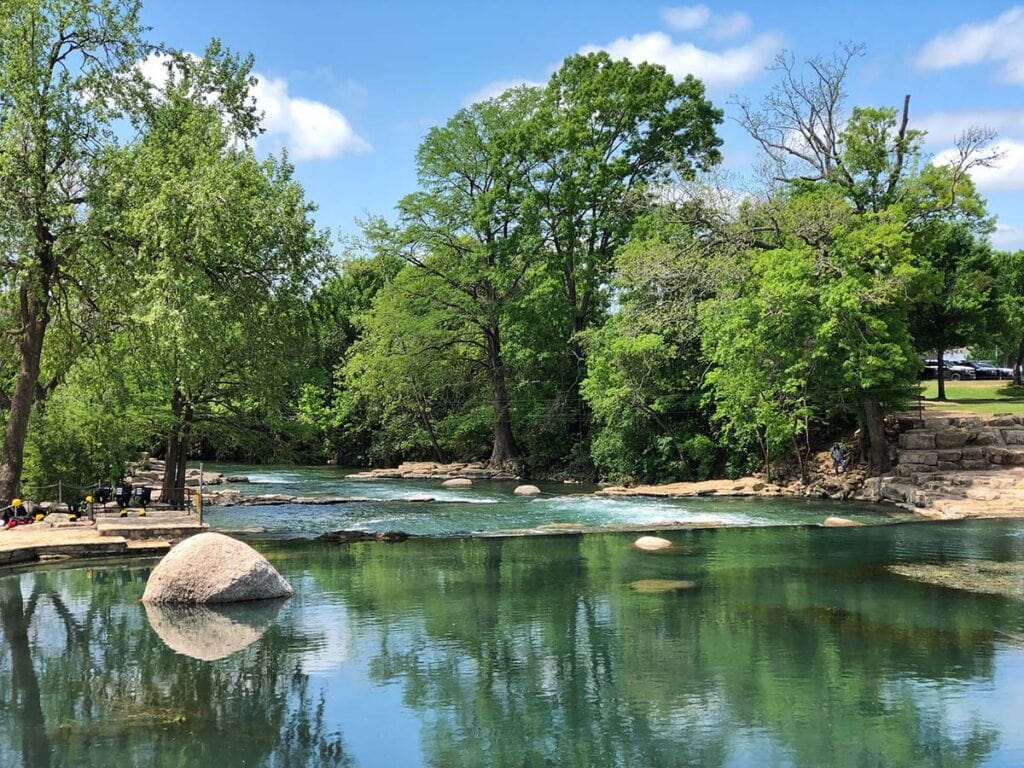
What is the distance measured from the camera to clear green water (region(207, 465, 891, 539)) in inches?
927

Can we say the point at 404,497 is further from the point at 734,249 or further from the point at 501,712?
the point at 501,712

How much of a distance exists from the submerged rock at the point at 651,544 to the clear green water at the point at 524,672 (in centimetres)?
227

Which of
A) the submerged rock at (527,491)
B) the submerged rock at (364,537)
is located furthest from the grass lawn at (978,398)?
the submerged rock at (364,537)

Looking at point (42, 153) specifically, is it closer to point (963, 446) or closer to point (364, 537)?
point (364, 537)

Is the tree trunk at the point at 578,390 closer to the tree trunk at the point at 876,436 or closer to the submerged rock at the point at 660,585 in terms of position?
the tree trunk at the point at 876,436

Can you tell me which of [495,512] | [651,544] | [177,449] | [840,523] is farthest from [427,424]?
[651,544]

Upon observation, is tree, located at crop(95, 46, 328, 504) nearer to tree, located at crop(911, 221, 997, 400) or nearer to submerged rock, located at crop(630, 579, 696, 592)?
submerged rock, located at crop(630, 579, 696, 592)

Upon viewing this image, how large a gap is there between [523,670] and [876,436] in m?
22.8

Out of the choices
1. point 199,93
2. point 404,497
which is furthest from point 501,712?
point 404,497

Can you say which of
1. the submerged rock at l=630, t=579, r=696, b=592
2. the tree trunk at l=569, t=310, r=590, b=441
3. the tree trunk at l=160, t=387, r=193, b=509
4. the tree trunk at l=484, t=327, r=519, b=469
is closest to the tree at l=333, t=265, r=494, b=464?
the tree trunk at l=484, t=327, r=519, b=469

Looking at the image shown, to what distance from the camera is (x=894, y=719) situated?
8.59 meters

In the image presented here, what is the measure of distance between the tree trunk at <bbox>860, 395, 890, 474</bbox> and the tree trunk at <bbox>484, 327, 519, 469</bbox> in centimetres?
1836

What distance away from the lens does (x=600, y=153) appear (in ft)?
132

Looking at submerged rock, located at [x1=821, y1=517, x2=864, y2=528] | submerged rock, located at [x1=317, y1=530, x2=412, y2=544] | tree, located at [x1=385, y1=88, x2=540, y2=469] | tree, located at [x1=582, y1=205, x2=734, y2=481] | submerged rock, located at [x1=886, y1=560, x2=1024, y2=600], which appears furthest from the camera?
tree, located at [x1=385, y1=88, x2=540, y2=469]
